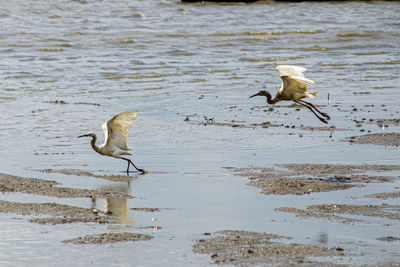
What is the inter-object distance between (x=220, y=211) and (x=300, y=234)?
119 cm

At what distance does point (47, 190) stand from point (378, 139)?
5659mm

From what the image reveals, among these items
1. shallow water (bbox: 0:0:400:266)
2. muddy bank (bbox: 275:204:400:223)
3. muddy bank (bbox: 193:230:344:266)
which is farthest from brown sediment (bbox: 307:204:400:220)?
muddy bank (bbox: 193:230:344:266)

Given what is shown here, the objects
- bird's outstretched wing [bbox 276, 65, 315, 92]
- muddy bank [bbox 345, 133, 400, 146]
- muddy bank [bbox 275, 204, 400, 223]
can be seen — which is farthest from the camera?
bird's outstretched wing [bbox 276, 65, 315, 92]

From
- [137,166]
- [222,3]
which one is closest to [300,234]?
[137,166]

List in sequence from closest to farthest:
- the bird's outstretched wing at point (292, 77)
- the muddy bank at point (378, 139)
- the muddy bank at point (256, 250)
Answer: the muddy bank at point (256, 250), the muddy bank at point (378, 139), the bird's outstretched wing at point (292, 77)

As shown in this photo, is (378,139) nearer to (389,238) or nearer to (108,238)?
(389,238)

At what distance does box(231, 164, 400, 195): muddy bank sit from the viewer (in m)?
9.57

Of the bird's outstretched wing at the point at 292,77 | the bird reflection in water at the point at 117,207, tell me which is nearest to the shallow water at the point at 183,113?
the bird reflection in water at the point at 117,207

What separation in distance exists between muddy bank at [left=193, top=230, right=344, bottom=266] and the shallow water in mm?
181

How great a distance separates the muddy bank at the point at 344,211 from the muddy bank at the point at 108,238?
70.6 inches

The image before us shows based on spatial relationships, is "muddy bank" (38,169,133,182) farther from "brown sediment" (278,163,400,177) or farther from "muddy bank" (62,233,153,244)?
"muddy bank" (62,233,153,244)

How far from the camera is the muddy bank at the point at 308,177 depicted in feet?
31.4

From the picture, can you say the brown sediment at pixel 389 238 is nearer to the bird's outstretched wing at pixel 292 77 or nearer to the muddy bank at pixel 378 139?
the muddy bank at pixel 378 139

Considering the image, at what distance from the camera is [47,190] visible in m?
9.46
